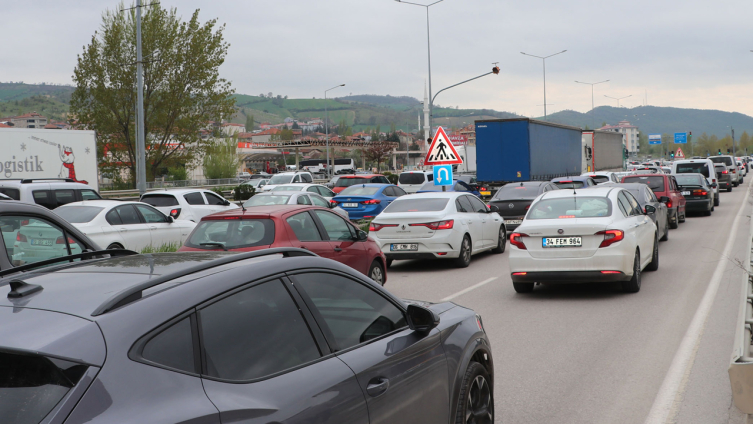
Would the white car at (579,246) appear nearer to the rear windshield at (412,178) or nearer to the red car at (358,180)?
the red car at (358,180)

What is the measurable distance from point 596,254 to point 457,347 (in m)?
6.38

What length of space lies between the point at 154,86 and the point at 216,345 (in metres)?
42.7

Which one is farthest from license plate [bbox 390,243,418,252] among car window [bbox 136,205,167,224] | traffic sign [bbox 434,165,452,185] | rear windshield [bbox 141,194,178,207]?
rear windshield [bbox 141,194,178,207]

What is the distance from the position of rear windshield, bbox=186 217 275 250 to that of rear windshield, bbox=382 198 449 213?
5597 millimetres

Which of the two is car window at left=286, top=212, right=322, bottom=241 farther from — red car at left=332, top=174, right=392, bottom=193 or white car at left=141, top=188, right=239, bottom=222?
red car at left=332, top=174, right=392, bottom=193

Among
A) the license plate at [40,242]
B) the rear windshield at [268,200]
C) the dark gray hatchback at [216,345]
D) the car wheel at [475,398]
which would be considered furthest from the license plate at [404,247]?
the dark gray hatchback at [216,345]

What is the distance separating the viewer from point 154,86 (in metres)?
42.5

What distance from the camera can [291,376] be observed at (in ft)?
9.12

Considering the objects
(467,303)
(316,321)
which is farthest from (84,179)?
(316,321)

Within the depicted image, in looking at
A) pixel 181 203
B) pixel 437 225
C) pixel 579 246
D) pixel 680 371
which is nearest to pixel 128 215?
pixel 181 203

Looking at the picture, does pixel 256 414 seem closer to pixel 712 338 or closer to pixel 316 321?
pixel 316 321

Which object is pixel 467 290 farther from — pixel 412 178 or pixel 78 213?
pixel 412 178

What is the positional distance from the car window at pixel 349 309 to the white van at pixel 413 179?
106ft

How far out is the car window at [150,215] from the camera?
15406 mm
